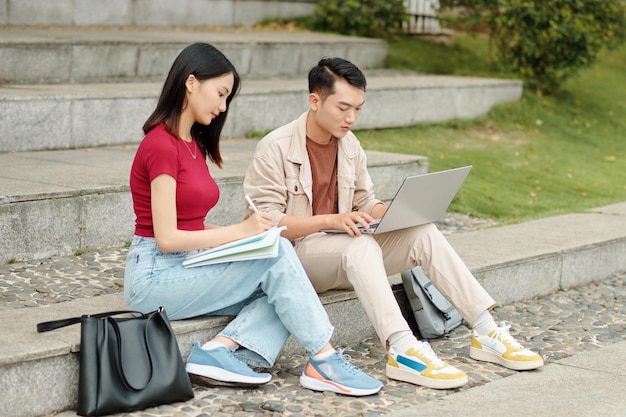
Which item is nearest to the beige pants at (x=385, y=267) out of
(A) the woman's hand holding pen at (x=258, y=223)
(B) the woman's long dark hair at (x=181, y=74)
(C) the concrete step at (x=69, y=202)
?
(A) the woman's hand holding pen at (x=258, y=223)

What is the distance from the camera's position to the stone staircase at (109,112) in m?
4.06

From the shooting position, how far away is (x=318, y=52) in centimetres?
1092

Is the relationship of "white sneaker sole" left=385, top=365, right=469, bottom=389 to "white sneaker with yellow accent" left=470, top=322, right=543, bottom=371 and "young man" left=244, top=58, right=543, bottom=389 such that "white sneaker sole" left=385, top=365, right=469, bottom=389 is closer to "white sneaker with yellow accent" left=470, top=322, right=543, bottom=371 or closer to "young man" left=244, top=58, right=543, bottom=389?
"young man" left=244, top=58, right=543, bottom=389

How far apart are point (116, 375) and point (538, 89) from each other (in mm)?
9458

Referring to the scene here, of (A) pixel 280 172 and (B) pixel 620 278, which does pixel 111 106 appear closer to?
(A) pixel 280 172

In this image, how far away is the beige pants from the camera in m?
4.24

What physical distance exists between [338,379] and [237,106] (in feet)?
14.5

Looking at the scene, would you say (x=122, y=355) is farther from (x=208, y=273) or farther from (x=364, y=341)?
(x=364, y=341)

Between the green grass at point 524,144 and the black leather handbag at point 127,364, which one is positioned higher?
the black leather handbag at point 127,364

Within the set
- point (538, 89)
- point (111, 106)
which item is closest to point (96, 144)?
point (111, 106)

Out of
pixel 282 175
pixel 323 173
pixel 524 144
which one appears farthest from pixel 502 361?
pixel 524 144

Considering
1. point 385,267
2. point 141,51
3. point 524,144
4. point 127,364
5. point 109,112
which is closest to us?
point 127,364

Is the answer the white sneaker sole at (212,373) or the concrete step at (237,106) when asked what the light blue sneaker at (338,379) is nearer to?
the white sneaker sole at (212,373)

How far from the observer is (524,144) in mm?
10234
